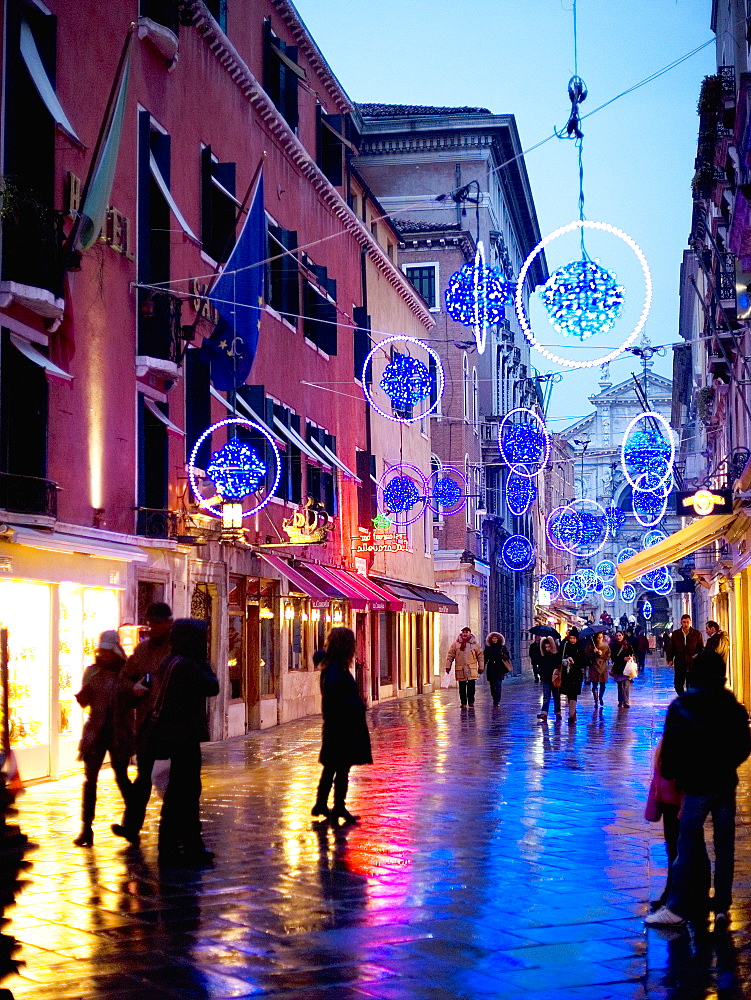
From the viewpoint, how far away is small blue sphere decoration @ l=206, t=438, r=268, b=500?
20406 mm

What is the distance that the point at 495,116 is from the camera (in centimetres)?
5494

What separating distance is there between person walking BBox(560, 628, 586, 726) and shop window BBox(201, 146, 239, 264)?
35.9 feet

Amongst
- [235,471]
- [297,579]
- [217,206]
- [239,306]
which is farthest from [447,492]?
[235,471]

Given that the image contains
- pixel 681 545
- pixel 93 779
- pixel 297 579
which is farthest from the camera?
pixel 681 545

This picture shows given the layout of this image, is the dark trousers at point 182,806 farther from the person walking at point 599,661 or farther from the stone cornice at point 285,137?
the person walking at point 599,661

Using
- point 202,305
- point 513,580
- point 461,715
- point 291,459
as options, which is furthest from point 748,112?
point 513,580

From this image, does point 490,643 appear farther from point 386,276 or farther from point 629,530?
point 629,530

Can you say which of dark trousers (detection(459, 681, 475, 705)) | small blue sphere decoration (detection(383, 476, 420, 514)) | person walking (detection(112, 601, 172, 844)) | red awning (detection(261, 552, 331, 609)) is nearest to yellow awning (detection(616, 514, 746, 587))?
dark trousers (detection(459, 681, 475, 705))

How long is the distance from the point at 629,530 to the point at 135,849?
84998mm

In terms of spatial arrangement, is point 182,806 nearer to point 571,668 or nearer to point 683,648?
point 683,648

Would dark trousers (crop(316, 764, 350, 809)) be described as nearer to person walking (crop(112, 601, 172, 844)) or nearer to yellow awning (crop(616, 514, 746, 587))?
person walking (crop(112, 601, 172, 844))

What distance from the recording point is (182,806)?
34.3 feet

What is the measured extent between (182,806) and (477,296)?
754cm

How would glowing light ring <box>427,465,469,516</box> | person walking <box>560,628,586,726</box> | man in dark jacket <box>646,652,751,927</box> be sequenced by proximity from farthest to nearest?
glowing light ring <box>427,465,469,516</box> < person walking <box>560,628,586,726</box> < man in dark jacket <box>646,652,751,927</box>
